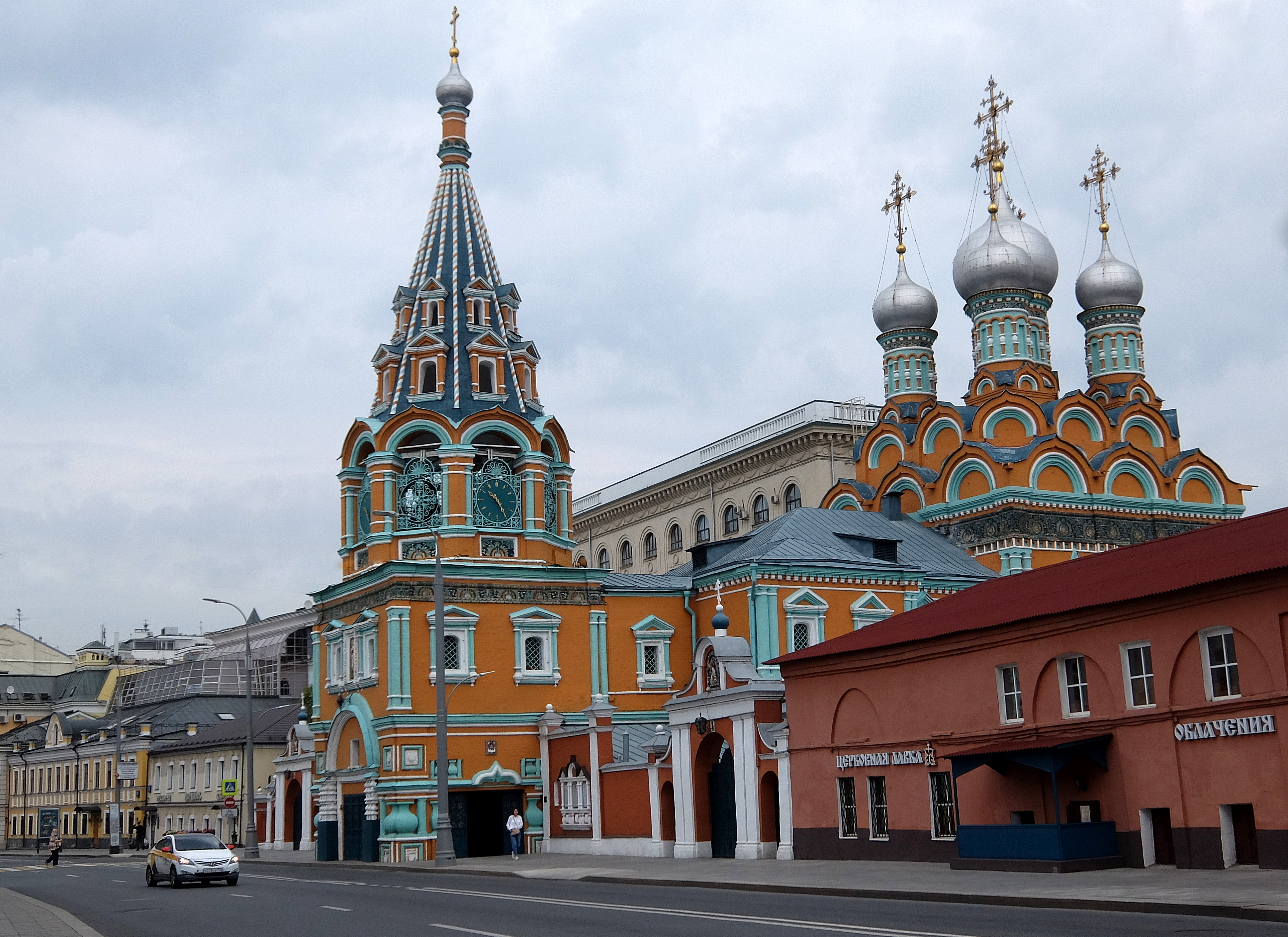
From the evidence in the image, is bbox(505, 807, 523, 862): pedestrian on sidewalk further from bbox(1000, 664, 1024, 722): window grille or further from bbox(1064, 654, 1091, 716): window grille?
bbox(1064, 654, 1091, 716): window grille

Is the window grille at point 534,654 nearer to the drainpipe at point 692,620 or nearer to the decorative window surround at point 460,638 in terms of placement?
the decorative window surround at point 460,638

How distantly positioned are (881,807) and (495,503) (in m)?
17.4

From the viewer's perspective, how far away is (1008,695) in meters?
25.8

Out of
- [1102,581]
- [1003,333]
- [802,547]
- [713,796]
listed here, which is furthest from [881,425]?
[1102,581]

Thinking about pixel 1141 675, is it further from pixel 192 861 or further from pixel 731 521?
pixel 731 521

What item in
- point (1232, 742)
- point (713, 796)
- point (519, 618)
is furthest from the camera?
point (519, 618)

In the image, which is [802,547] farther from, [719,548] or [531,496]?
[531,496]

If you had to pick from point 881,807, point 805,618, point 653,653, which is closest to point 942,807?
point 881,807

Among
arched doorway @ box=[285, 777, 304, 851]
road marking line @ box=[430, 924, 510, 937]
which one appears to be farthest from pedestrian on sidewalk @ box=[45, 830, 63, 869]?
road marking line @ box=[430, 924, 510, 937]

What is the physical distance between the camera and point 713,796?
32.3 m

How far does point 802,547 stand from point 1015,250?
16.2 meters

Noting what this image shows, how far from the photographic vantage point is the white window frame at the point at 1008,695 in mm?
25406

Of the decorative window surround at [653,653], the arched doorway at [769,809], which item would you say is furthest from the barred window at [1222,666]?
the decorative window surround at [653,653]

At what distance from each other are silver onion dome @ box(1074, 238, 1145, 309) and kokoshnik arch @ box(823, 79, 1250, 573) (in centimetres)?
4
